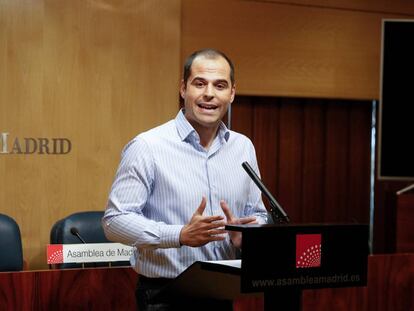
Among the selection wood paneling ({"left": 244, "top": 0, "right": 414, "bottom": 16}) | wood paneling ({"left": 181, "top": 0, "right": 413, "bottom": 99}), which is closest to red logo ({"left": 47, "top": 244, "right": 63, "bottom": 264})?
wood paneling ({"left": 181, "top": 0, "right": 413, "bottom": 99})

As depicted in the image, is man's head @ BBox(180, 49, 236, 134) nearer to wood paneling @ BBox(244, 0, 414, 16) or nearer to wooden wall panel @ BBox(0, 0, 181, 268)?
wooden wall panel @ BBox(0, 0, 181, 268)

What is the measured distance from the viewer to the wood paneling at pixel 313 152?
230 inches

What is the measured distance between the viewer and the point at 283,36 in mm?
5648

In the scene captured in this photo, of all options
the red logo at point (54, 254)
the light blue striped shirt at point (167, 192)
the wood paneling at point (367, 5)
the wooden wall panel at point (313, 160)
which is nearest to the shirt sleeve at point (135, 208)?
the light blue striped shirt at point (167, 192)

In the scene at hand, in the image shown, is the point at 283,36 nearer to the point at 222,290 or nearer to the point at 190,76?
the point at 190,76

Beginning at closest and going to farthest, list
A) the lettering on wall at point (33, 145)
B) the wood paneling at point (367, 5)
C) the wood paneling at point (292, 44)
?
the lettering on wall at point (33, 145) < the wood paneling at point (292, 44) < the wood paneling at point (367, 5)

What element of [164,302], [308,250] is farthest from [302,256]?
[164,302]

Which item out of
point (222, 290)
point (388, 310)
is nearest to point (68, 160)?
point (388, 310)

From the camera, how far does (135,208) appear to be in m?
2.41

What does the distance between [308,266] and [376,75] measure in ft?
13.7

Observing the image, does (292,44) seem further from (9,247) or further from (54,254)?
(54,254)

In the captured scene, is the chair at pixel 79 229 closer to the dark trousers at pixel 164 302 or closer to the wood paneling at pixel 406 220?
the dark trousers at pixel 164 302

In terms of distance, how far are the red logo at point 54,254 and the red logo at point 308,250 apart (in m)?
1.31

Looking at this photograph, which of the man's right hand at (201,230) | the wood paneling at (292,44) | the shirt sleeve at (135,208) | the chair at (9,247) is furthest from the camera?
the wood paneling at (292,44)
